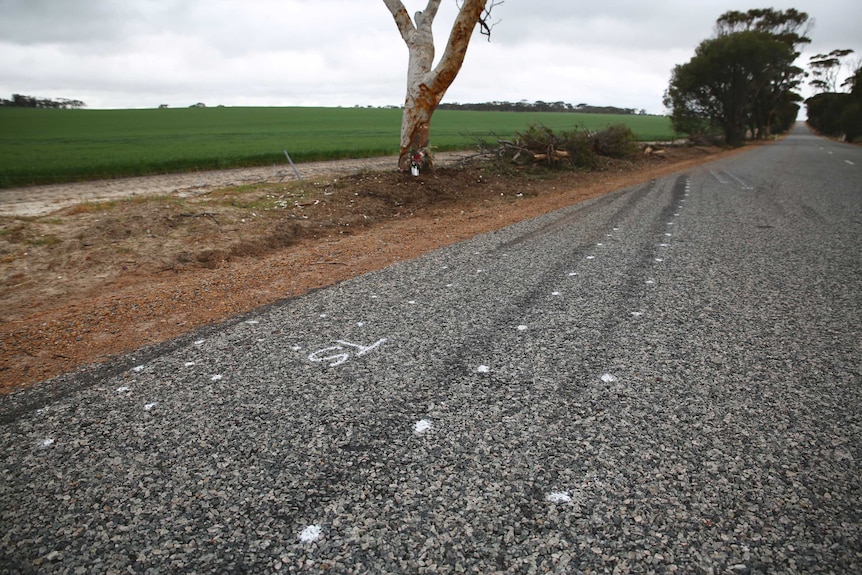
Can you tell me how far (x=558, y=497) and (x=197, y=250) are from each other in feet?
21.7

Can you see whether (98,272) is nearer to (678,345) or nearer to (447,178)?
(678,345)

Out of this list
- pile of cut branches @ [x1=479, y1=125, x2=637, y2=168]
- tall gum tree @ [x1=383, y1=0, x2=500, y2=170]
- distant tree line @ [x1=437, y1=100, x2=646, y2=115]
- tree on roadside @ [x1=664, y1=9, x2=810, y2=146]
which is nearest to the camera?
tall gum tree @ [x1=383, y1=0, x2=500, y2=170]

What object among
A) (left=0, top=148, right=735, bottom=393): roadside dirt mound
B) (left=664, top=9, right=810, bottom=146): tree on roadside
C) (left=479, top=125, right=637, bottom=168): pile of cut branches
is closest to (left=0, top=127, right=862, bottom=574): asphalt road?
(left=0, top=148, right=735, bottom=393): roadside dirt mound

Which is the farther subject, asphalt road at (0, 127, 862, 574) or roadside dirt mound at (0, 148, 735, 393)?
roadside dirt mound at (0, 148, 735, 393)

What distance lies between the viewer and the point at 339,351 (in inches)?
155

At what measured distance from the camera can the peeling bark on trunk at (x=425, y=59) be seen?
11.7 m

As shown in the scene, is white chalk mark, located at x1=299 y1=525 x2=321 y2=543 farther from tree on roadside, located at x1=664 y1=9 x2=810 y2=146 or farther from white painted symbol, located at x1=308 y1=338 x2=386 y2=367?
tree on roadside, located at x1=664 y1=9 x2=810 y2=146

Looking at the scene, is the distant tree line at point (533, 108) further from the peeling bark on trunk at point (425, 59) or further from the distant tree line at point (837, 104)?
the peeling bark on trunk at point (425, 59)

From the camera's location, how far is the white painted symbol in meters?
3.79

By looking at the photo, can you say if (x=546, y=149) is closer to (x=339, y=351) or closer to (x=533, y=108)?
(x=339, y=351)

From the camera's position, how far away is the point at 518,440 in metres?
2.77

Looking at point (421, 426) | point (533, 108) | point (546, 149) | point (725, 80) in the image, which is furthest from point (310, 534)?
point (533, 108)

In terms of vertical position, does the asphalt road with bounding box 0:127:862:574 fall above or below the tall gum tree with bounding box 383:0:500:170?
below

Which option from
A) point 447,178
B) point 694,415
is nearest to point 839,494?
point 694,415
